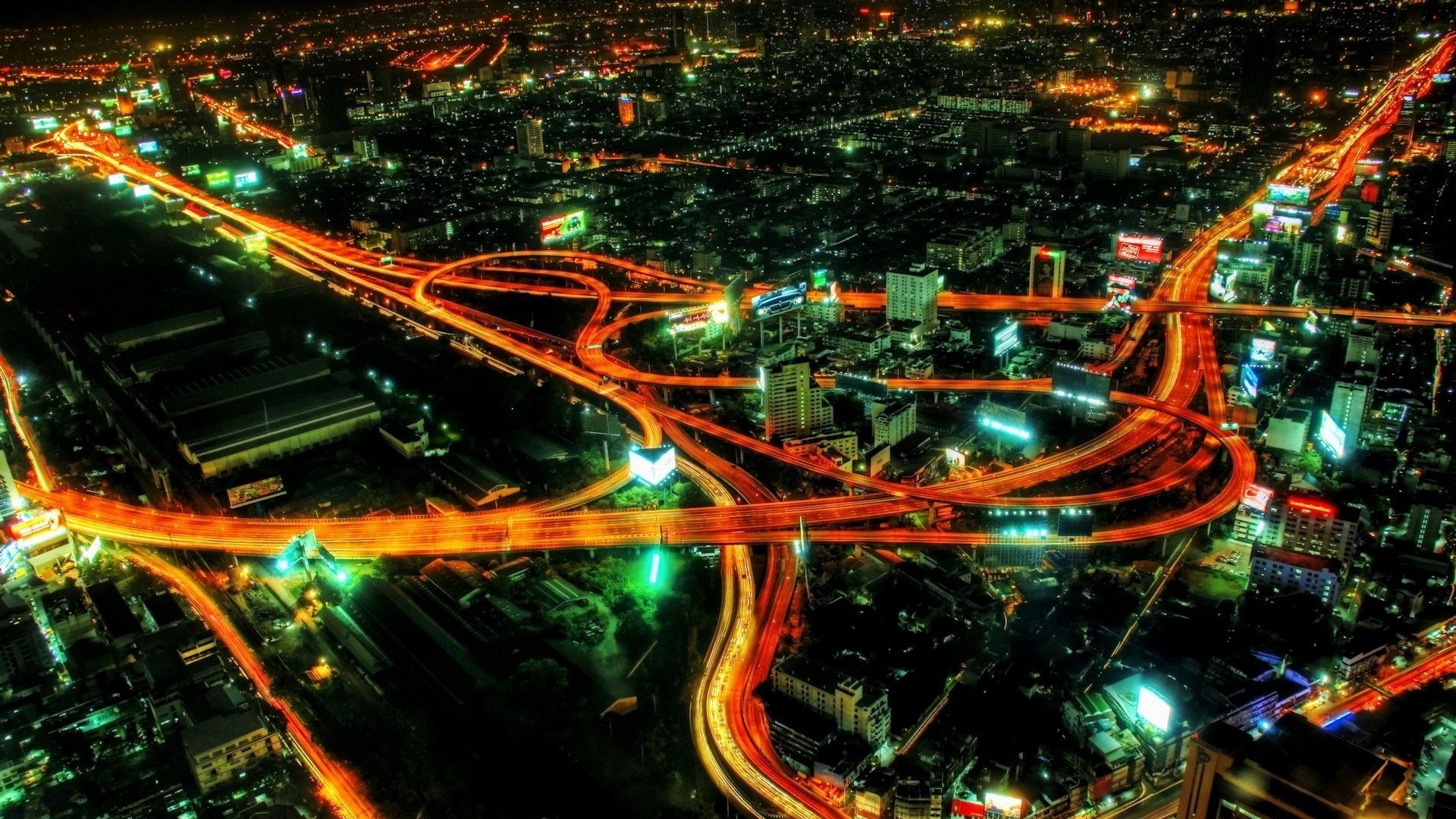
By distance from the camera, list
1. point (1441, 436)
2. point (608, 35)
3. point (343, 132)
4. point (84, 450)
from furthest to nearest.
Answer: point (608, 35) → point (343, 132) → point (84, 450) → point (1441, 436)

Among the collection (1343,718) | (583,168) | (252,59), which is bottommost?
(1343,718)

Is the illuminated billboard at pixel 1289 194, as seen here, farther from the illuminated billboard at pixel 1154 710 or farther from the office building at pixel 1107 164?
the illuminated billboard at pixel 1154 710

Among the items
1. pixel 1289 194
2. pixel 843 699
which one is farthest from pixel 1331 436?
pixel 1289 194

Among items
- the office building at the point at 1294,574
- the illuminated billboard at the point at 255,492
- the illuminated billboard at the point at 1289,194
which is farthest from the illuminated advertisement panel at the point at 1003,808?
the illuminated billboard at the point at 1289,194

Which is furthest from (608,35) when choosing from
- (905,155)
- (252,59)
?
(905,155)

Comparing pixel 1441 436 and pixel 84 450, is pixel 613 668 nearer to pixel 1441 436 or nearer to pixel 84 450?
pixel 84 450

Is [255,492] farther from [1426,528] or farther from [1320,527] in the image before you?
[1426,528]

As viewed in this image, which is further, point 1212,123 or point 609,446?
point 1212,123
